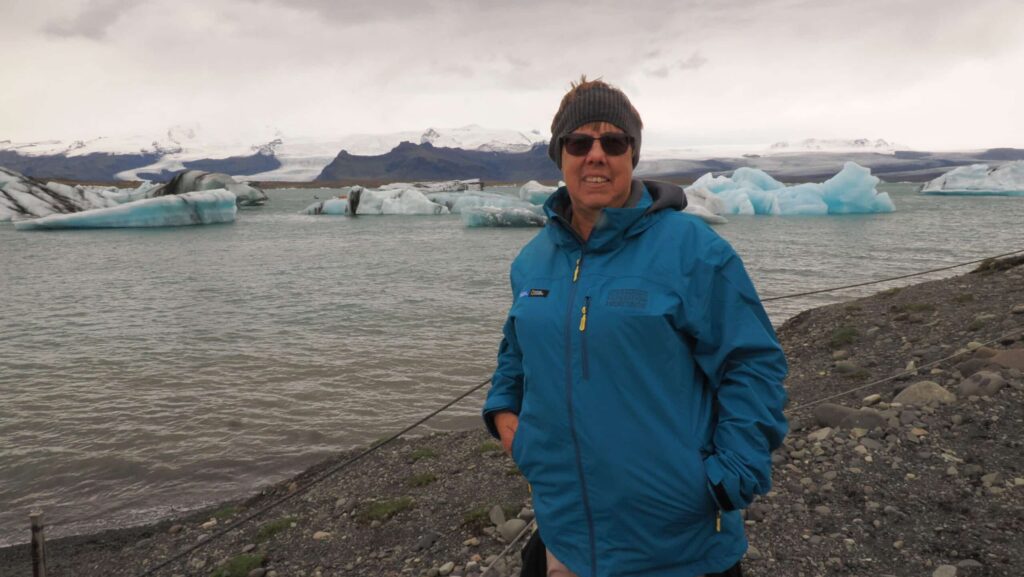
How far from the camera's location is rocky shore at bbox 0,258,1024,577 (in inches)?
137

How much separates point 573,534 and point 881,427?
12.6 ft

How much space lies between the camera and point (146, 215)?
39.1 metres

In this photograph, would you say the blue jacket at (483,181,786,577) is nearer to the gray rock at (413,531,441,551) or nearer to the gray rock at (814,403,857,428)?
the gray rock at (413,531,441,551)

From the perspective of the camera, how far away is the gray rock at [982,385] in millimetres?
4945

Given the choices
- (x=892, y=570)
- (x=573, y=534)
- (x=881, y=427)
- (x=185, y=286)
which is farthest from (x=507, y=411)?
(x=185, y=286)

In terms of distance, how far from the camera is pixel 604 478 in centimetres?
179

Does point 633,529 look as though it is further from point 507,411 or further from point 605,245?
point 605,245

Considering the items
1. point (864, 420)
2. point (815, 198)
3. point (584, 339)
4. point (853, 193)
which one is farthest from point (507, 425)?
point (815, 198)

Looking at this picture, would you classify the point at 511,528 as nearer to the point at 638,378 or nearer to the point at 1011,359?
the point at 638,378

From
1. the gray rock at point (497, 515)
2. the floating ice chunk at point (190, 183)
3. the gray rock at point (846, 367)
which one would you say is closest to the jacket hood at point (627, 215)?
the gray rock at point (497, 515)

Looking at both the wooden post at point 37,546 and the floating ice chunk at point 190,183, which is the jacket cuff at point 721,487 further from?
the floating ice chunk at point 190,183

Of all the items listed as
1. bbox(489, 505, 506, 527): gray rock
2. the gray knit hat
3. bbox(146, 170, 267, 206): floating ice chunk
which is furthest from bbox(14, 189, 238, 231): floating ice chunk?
the gray knit hat

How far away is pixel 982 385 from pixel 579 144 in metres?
4.73

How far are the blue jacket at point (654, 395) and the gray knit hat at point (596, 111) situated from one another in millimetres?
210
